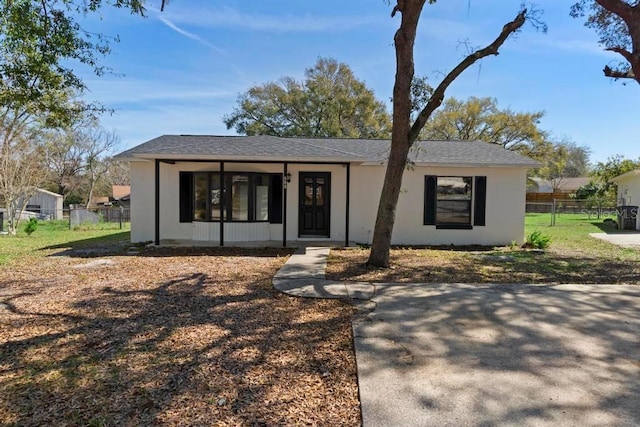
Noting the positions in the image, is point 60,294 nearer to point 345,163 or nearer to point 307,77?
point 345,163

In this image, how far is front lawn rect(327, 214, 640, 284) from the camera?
713cm

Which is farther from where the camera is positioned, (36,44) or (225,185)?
(225,185)

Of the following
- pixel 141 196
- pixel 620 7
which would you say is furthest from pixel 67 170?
pixel 620 7

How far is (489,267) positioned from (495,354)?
4.83 m

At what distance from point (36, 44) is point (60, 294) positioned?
392cm

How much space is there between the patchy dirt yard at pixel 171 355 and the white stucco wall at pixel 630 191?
1903 cm

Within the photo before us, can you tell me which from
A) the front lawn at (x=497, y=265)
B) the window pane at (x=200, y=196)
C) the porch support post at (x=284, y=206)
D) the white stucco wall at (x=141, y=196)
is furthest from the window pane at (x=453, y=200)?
the white stucco wall at (x=141, y=196)

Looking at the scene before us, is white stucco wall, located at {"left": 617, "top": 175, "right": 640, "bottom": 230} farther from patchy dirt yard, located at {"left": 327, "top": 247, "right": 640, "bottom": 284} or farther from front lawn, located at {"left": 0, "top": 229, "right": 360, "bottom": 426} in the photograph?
front lawn, located at {"left": 0, "top": 229, "right": 360, "bottom": 426}

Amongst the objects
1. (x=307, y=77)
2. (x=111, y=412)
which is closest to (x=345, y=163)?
(x=111, y=412)

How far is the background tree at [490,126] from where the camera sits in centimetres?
3253

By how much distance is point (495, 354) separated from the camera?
380 centimetres

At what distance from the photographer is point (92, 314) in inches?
194

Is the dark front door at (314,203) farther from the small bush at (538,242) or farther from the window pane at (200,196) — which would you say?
the small bush at (538,242)

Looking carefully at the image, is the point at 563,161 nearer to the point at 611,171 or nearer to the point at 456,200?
the point at 611,171
